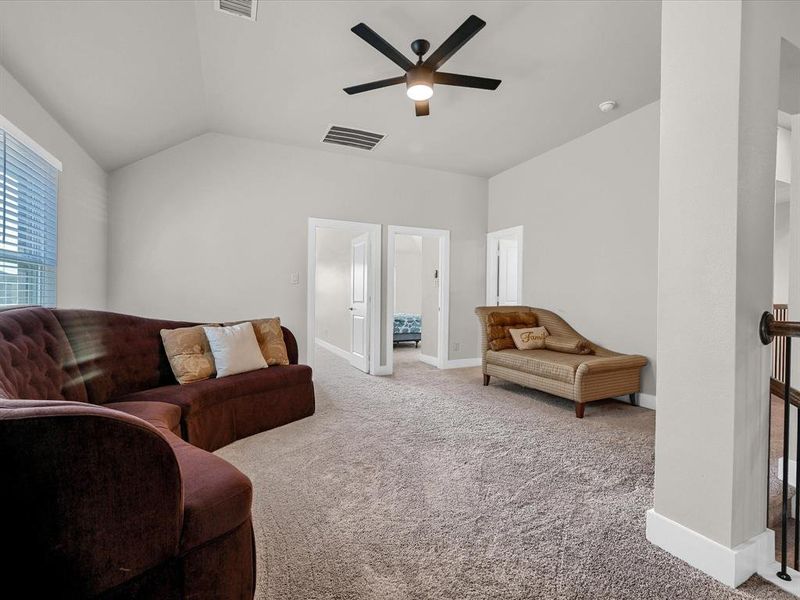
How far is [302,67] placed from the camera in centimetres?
324

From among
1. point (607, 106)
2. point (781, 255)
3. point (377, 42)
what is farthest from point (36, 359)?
point (781, 255)

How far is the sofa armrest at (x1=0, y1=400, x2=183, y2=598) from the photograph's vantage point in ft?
2.84

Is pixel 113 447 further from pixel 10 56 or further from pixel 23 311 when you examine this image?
pixel 10 56

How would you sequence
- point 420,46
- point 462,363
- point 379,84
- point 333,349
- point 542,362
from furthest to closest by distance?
point 333,349 → point 462,363 → point 542,362 → point 379,84 → point 420,46

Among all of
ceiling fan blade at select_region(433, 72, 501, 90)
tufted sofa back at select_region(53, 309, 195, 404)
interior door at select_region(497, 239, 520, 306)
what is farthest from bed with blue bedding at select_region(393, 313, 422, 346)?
ceiling fan blade at select_region(433, 72, 501, 90)

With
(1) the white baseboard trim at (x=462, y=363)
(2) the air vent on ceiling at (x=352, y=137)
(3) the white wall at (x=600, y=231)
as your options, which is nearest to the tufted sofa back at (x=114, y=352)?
(2) the air vent on ceiling at (x=352, y=137)

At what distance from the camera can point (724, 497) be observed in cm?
149

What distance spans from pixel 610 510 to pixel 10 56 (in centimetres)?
403

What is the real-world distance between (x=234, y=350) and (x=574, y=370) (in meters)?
2.90

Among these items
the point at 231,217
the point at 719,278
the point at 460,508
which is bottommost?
the point at 460,508

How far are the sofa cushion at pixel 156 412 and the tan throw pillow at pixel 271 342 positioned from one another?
1.08 m

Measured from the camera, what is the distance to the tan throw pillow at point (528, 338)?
4.51 m

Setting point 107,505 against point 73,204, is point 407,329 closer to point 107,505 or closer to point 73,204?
point 73,204

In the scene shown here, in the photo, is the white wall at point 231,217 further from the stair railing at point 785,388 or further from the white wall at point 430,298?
the stair railing at point 785,388
